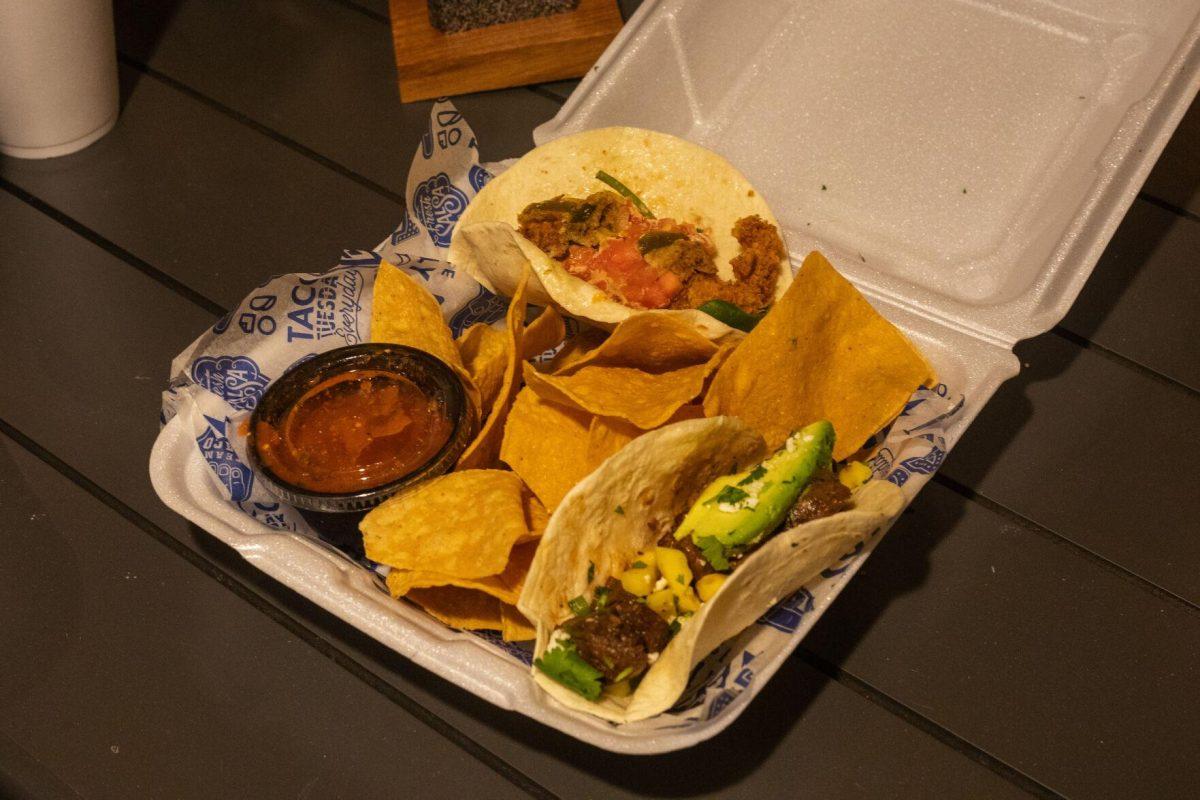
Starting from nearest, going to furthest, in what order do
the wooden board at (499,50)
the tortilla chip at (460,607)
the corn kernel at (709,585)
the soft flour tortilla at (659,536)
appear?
the soft flour tortilla at (659,536), the corn kernel at (709,585), the tortilla chip at (460,607), the wooden board at (499,50)

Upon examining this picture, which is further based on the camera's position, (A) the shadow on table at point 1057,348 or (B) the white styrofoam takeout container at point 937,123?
(A) the shadow on table at point 1057,348

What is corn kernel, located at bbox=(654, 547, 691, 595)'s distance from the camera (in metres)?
1.54

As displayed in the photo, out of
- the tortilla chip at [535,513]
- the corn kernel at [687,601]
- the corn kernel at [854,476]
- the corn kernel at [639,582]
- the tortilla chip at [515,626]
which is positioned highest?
the corn kernel at [639,582]

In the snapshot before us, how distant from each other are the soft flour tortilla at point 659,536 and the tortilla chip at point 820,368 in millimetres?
119

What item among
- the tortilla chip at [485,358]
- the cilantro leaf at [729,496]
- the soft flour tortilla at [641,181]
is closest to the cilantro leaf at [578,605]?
the cilantro leaf at [729,496]

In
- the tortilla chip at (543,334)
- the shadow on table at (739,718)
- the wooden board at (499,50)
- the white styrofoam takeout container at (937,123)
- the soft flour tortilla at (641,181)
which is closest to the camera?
the shadow on table at (739,718)

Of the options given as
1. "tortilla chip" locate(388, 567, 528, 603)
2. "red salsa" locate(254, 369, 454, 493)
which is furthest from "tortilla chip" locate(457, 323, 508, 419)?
"tortilla chip" locate(388, 567, 528, 603)

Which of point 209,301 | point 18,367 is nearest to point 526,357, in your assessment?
point 209,301

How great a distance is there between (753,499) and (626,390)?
11.8 inches

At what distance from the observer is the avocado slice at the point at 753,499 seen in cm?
155

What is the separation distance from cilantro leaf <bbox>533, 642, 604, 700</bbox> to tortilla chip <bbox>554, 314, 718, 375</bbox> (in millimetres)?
488

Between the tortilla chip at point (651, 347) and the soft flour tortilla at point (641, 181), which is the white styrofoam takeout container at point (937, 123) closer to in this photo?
the soft flour tortilla at point (641, 181)

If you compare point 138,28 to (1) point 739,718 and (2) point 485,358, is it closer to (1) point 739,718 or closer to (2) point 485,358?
(2) point 485,358

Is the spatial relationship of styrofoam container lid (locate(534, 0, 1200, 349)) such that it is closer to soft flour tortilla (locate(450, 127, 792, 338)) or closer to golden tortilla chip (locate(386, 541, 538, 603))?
soft flour tortilla (locate(450, 127, 792, 338))
